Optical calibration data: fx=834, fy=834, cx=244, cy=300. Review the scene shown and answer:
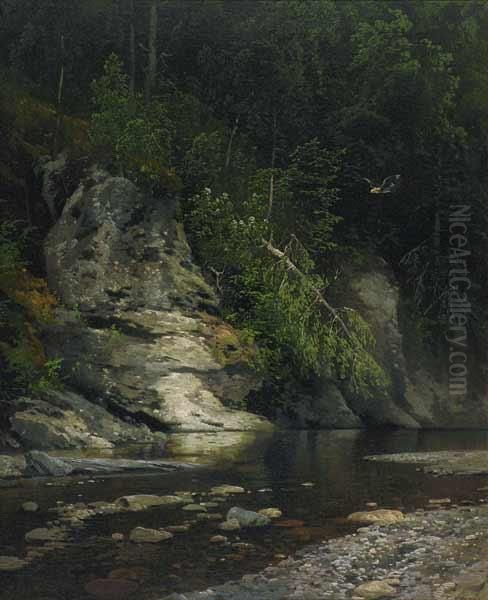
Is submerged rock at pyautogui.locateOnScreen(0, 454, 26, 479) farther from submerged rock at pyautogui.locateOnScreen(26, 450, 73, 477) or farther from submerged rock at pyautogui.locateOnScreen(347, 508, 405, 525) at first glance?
submerged rock at pyautogui.locateOnScreen(347, 508, 405, 525)

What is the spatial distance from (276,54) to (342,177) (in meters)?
5.28

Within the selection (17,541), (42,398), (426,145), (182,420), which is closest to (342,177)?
(426,145)

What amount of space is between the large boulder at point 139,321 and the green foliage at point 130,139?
0.62 m

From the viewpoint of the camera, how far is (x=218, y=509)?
10305mm

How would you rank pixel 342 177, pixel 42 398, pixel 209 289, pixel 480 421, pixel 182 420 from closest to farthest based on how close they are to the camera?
pixel 42 398
pixel 182 420
pixel 209 289
pixel 480 421
pixel 342 177

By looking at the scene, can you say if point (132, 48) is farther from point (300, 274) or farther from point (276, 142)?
point (300, 274)

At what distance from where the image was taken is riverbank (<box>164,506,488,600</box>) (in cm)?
671

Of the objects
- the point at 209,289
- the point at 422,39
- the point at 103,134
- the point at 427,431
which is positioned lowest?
the point at 427,431

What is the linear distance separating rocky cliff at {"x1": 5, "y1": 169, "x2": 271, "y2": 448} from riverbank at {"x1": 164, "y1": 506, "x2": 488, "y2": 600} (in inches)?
387

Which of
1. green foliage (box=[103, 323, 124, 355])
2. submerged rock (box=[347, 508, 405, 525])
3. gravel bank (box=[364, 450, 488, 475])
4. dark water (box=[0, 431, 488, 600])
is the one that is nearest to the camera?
dark water (box=[0, 431, 488, 600])

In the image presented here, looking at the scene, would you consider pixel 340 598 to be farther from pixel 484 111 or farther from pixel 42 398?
pixel 484 111

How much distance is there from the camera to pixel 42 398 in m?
18.0

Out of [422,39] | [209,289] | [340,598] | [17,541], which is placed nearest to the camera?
[340,598]

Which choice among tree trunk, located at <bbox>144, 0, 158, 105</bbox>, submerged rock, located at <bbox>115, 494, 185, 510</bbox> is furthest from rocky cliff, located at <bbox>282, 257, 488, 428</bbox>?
submerged rock, located at <bbox>115, 494, 185, 510</bbox>
